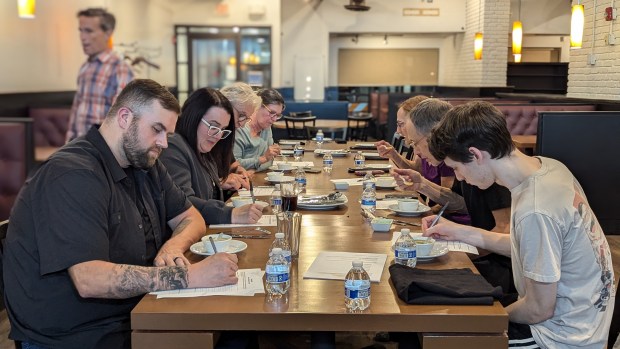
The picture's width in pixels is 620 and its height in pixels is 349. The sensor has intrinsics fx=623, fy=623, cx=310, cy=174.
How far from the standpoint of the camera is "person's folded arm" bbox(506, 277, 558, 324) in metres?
1.74

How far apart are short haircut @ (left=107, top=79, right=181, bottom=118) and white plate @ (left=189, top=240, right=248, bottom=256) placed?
0.49 meters

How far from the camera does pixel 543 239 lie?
5.64 ft

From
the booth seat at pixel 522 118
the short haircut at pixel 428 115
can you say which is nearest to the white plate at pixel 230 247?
the short haircut at pixel 428 115

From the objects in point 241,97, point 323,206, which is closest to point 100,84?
point 241,97

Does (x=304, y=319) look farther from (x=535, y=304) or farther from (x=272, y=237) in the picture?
(x=272, y=237)

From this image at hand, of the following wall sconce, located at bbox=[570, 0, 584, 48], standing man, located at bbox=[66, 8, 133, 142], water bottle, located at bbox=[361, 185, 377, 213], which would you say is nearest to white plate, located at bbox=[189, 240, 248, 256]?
water bottle, located at bbox=[361, 185, 377, 213]

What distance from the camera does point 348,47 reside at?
18.0 m

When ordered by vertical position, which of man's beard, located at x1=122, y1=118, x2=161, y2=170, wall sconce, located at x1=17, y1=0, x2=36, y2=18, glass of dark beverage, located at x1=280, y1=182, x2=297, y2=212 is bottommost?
glass of dark beverage, located at x1=280, y1=182, x2=297, y2=212

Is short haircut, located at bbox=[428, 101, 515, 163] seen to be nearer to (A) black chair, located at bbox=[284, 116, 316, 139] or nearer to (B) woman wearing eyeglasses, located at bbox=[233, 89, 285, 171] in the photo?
(B) woman wearing eyeglasses, located at bbox=[233, 89, 285, 171]

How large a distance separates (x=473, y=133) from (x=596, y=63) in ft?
22.2

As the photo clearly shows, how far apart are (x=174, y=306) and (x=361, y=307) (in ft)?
1.62

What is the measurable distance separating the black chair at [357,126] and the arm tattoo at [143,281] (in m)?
8.33

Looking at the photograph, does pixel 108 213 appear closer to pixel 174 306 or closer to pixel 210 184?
pixel 174 306


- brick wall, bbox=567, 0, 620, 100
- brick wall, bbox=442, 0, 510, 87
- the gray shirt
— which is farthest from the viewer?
brick wall, bbox=442, 0, 510, 87
